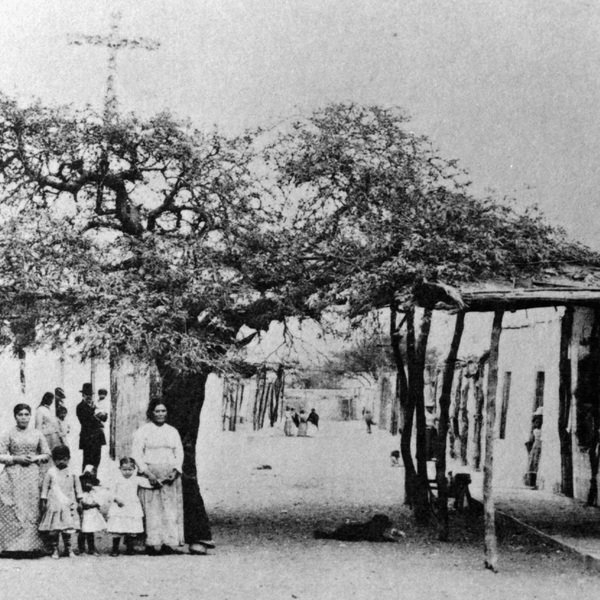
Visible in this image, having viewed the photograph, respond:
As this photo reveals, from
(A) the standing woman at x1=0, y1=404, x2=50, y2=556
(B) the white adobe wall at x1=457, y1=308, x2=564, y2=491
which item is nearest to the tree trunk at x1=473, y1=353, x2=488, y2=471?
(B) the white adobe wall at x1=457, y1=308, x2=564, y2=491

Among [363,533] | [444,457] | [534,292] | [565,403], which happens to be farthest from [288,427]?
[534,292]

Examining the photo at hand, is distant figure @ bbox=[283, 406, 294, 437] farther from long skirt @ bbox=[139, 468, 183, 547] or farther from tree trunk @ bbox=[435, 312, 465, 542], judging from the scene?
long skirt @ bbox=[139, 468, 183, 547]

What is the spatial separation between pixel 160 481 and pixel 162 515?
0.36 m

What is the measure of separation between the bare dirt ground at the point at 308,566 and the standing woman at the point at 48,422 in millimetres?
2529

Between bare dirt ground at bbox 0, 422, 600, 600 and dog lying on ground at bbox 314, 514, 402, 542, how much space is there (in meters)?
0.22

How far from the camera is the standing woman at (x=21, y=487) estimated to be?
998cm

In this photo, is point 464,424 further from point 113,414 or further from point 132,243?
point 132,243

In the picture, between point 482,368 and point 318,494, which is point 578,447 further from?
point 482,368

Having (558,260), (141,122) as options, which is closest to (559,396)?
(558,260)

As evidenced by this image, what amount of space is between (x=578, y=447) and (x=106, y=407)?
1178 cm

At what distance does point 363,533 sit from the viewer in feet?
39.7

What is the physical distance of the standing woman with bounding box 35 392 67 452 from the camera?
1373 cm

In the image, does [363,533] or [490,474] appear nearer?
[490,474]

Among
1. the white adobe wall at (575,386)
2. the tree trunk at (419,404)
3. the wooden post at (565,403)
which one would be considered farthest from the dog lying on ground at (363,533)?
the wooden post at (565,403)
